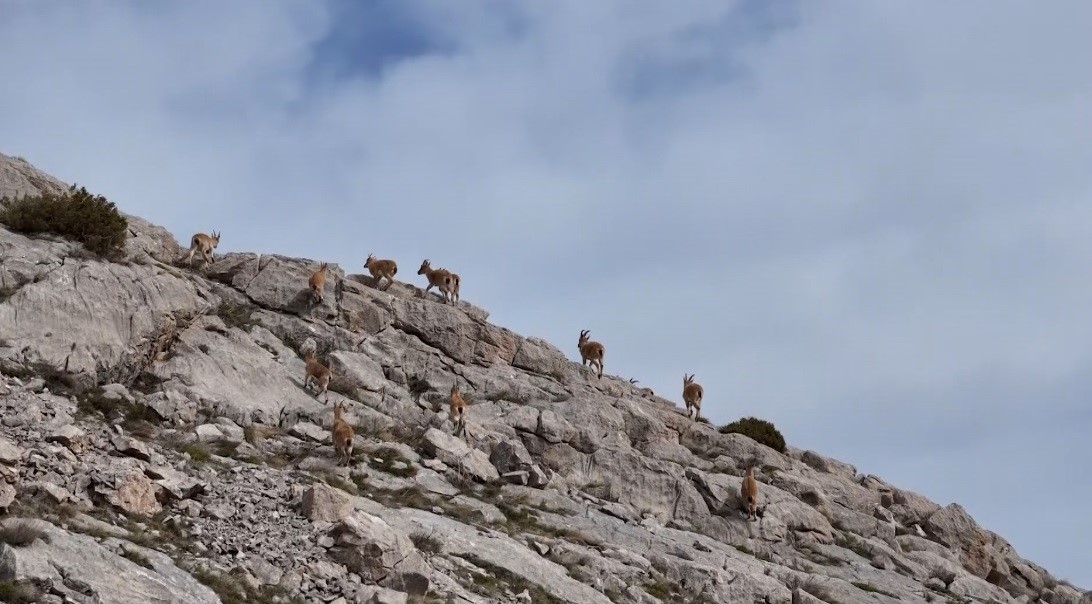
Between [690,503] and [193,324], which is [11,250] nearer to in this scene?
[193,324]

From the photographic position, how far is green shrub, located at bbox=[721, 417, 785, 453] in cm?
3562

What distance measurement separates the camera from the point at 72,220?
24.5 meters

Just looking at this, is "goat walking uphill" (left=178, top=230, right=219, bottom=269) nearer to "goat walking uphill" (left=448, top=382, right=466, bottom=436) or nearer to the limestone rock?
"goat walking uphill" (left=448, top=382, right=466, bottom=436)

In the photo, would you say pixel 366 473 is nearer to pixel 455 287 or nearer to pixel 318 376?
pixel 318 376

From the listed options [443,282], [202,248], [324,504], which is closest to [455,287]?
[443,282]

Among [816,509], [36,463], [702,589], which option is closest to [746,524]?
[816,509]

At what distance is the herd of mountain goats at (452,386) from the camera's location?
21909 millimetres

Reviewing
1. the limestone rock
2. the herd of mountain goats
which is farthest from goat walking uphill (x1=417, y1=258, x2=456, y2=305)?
the limestone rock

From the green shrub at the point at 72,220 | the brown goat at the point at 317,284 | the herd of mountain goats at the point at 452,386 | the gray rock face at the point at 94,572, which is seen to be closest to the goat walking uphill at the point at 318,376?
the herd of mountain goats at the point at 452,386

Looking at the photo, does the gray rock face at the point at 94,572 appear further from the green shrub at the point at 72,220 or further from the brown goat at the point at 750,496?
the brown goat at the point at 750,496

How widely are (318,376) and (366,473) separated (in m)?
4.47

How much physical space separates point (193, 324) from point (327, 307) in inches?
187

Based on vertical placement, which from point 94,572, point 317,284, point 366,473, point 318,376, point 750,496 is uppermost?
point 317,284

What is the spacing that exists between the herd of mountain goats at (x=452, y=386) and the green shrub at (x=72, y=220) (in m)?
3.97
